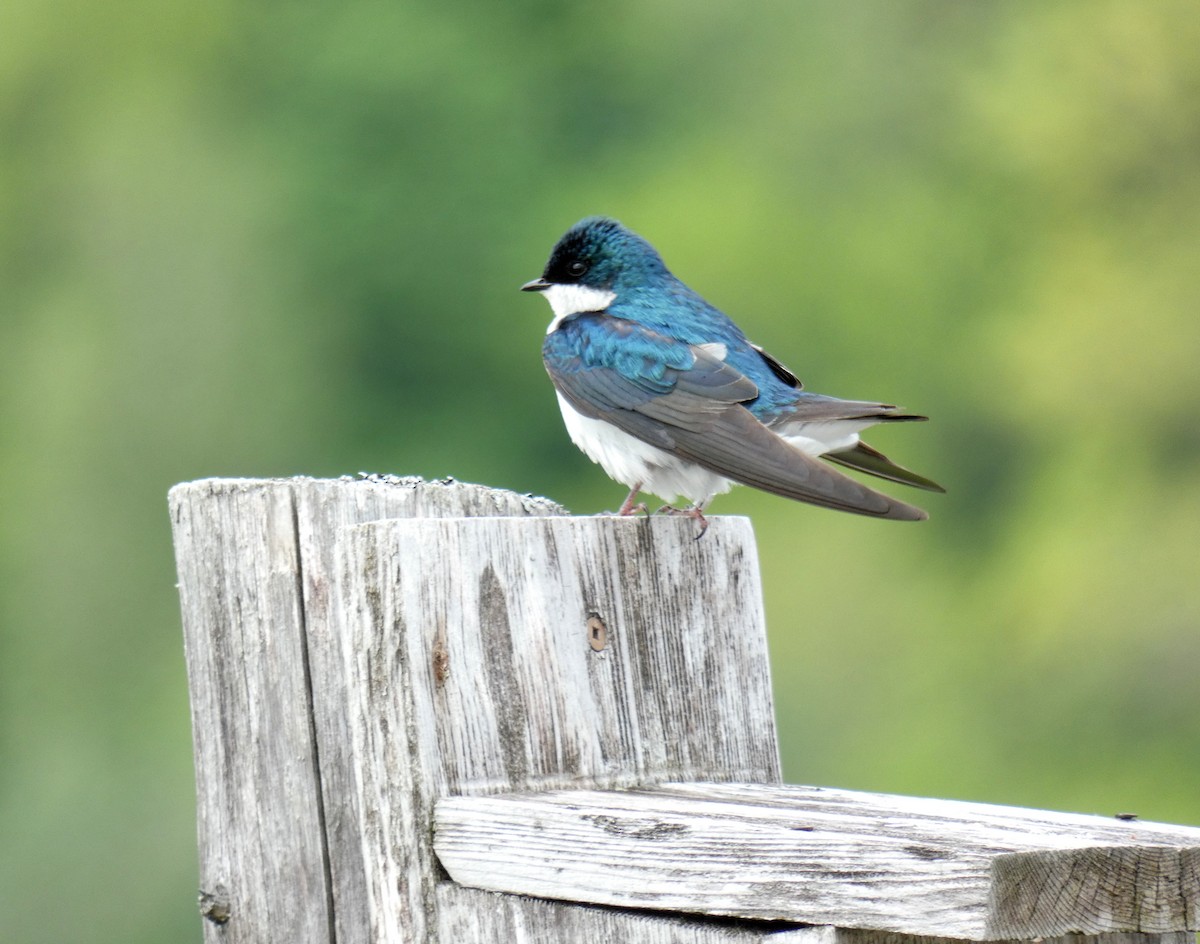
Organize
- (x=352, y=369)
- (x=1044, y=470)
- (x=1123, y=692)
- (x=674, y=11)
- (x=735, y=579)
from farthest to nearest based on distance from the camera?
(x=674, y=11), (x=352, y=369), (x=1044, y=470), (x=1123, y=692), (x=735, y=579)

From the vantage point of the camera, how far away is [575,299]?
12.9 ft

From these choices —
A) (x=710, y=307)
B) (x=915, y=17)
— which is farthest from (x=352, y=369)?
(x=710, y=307)

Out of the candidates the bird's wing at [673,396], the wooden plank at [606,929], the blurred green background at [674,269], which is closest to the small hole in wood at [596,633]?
the wooden plank at [606,929]

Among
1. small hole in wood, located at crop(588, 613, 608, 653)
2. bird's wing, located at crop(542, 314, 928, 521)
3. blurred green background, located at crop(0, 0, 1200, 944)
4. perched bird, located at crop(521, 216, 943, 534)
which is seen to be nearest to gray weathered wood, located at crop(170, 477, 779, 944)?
small hole in wood, located at crop(588, 613, 608, 653)

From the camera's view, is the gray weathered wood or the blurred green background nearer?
the gray weathered wood

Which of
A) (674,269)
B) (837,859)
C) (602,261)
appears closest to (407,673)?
(837,859)

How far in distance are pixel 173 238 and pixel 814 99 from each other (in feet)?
17.3

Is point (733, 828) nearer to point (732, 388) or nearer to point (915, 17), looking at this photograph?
point (732, 388)

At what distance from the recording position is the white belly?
3.37 metres

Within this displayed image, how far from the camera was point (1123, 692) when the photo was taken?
1002 cm

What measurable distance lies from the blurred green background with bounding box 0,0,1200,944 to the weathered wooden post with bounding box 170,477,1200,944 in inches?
315

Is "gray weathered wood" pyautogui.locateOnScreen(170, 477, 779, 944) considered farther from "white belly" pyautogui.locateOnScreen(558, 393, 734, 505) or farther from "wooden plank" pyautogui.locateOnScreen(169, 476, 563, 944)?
"white belly" pyautogui.locateOnScreen(558, 393, 734, 505)

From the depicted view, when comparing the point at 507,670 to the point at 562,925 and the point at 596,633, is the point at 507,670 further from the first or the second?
the point at 562,925

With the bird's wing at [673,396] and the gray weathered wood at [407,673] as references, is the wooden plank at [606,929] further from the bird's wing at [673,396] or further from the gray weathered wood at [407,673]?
the bird's wing at [673,396]
